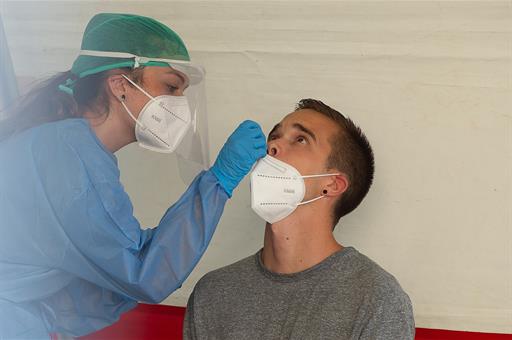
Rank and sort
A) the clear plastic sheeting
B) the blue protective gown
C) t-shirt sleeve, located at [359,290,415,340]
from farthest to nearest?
the clear plastic sheeting < t-shirt sleeve, located at [359,290,415,340] < the blue protective gown

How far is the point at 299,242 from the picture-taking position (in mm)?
1881

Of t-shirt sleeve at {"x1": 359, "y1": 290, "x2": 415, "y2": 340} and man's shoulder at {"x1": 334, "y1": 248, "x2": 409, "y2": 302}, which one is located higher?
man's shoulder at {"x1": 334, "y1": 248, "x2": 409, "y2": 302}

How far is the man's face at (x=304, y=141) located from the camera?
186 cm

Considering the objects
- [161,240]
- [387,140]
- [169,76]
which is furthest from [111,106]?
[387,140]

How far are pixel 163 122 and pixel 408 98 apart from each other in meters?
0.78

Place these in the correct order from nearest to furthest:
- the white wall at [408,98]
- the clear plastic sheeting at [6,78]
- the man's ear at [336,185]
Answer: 1. the clear plastic sheeting at [6,78]
2. the man's ear at [336,185]
3. the white wall at [408,98]

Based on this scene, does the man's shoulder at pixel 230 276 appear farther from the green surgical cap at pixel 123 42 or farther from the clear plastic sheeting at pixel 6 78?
the clear plastic sheeting at pixel 6 78

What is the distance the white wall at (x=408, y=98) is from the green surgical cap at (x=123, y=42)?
1.31 ft

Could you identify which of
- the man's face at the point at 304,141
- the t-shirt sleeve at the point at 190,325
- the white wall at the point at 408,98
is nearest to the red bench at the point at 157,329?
the white wall at the point at 408,98

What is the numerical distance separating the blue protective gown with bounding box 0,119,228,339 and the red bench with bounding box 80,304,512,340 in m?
0.52

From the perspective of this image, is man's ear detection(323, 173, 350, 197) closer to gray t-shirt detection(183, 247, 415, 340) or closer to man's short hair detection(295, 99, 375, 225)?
man's short hair detection(295, 99, 375, 225)

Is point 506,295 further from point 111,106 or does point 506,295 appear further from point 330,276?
point 111,106

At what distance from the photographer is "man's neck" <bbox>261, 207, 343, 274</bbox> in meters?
1.87

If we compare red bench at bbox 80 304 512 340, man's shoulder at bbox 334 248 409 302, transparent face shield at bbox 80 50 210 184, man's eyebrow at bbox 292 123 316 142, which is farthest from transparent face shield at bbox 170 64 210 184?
red bench at bbox 80 304 512 340
